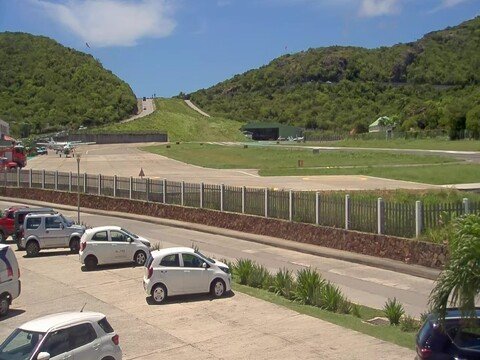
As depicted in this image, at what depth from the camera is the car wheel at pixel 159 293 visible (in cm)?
1825

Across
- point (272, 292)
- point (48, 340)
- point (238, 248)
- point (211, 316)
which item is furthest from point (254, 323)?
point (238, 248)

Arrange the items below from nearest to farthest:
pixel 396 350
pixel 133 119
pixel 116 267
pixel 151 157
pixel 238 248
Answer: pixel 396 350 < pixel 116 267 < pixel 238 248 < pixel 151 157 < pixel 133 119

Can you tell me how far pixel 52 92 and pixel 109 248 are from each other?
15166 cm

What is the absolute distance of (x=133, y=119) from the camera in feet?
534

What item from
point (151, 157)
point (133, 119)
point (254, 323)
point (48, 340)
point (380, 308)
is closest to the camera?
point (48, 340)

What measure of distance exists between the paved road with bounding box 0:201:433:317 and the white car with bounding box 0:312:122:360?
29.3 feet

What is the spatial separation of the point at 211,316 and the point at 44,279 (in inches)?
309

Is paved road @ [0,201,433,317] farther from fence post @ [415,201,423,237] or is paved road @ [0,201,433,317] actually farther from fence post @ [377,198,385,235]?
fence post @ [415,201,423,237]

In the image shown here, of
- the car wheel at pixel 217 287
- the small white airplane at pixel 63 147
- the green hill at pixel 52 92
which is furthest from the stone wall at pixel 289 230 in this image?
the green hill at pixel 52 92

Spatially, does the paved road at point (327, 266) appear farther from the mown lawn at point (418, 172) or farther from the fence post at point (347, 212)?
the mown lawn at point (418, 172)

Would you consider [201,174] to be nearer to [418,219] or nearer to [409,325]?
[418,219]

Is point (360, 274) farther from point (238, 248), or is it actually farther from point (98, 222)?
point (98, 222)

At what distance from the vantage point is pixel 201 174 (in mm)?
61719

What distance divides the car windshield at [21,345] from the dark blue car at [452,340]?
5.56 meters
